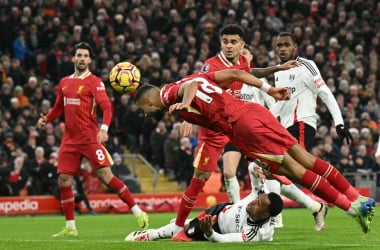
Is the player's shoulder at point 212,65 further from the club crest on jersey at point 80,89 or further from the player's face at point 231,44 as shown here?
the club crest on jersey at point 80,89

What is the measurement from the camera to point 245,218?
9047mm

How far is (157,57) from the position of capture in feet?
83.8

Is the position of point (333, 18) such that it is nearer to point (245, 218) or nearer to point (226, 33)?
point (226, 33)

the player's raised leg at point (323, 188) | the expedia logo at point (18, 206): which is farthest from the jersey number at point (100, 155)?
the expedia logo at point (18, 206)

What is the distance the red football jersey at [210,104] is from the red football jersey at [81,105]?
348cm

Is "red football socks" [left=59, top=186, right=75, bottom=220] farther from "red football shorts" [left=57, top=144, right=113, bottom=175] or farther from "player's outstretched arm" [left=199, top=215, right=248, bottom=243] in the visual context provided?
"player's outstretched arm" [left=199, top=215, right=248, bottom=243]

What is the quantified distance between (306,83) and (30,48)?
15.1 metres

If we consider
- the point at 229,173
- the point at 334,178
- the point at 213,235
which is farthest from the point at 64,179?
the point at 334,178

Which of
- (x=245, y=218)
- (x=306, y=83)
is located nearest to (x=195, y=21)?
(x=306, y=83)

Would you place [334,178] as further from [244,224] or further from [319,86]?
[319,86]

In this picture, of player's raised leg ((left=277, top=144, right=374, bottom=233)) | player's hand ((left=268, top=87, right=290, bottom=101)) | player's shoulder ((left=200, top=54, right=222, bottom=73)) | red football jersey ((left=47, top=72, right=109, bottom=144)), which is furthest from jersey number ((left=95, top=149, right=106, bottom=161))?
player's hand ((left=268, top=87, right=290, bottom=101))

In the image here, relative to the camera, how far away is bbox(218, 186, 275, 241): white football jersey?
903 centimetres

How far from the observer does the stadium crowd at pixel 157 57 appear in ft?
71.4

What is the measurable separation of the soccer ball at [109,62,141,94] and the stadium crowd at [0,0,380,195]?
8873 mm
